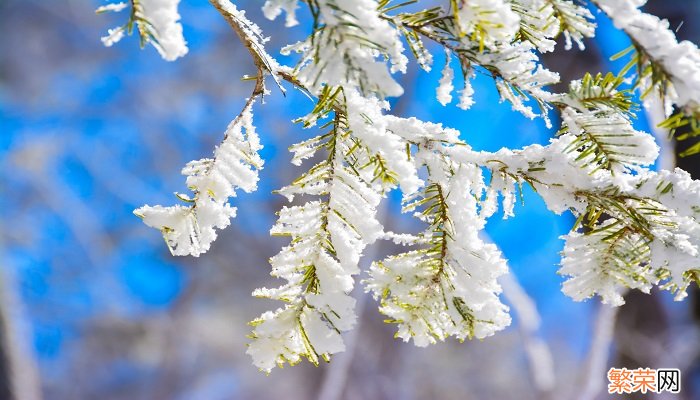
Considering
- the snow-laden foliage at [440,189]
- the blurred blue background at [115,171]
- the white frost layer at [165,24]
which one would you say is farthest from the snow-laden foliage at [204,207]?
the blurred blue background at [115,171]

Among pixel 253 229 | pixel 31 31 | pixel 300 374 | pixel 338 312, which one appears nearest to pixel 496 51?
pixel 338 312

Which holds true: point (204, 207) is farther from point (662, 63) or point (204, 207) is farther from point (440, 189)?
point (662, 63)

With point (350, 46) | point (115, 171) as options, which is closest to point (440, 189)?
point (350, 46)

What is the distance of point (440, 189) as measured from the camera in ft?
1.69

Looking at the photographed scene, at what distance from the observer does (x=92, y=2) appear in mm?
6191

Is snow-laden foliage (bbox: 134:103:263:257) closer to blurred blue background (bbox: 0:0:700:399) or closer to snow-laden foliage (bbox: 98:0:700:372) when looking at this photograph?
snow-laden foliage (bbox: 98:0:700:372)

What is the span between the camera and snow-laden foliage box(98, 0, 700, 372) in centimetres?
45

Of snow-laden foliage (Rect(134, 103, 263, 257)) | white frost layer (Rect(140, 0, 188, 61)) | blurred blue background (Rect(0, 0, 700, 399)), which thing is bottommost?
blurred blue background (Rect(0, 0, 700, 399))

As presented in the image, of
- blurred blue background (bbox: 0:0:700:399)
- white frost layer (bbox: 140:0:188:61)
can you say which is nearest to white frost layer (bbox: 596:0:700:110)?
white frost layer (bbox: 140:0:188:61)

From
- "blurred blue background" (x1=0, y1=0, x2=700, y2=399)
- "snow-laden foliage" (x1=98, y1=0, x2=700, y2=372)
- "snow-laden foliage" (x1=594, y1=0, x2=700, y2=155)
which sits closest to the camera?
"snow-laden foliage" (x1=594, y1=0, x2=700, y2=155)

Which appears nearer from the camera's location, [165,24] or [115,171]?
[165,24]

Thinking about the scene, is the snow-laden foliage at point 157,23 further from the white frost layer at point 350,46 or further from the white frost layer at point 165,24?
the white frost layer at point 350,46

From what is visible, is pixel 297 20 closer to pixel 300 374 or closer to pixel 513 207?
pixel 513 207

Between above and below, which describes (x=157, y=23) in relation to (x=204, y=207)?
above
